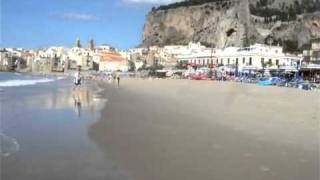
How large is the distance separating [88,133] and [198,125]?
2.89m

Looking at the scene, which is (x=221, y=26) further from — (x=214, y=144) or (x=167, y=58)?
(x=214, y=144)

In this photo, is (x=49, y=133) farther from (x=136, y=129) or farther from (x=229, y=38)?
(x=229, y=38)

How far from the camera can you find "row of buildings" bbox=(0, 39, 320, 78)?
92.1m

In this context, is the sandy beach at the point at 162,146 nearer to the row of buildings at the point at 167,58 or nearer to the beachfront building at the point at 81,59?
the row of buildings at the point at 167,58

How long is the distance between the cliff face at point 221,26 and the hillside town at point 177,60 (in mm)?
6885

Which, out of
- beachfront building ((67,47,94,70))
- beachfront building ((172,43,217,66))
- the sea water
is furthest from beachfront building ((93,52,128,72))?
the sea water

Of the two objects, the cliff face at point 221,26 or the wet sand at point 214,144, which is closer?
the wet sand at point 214,144

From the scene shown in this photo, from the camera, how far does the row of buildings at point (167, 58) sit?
302ft

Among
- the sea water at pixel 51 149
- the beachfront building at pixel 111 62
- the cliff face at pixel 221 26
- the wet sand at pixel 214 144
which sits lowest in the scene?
the sea water at pixel 51 149

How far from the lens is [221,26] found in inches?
5202

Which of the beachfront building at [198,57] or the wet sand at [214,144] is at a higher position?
the beachfront building at [198,57]

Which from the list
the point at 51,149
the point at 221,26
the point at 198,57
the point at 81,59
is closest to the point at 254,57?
the point at 198,57

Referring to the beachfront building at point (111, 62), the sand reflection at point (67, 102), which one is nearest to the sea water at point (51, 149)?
the sand reflection at point (67, 102)

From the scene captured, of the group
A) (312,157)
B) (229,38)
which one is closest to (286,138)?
(312,157)
